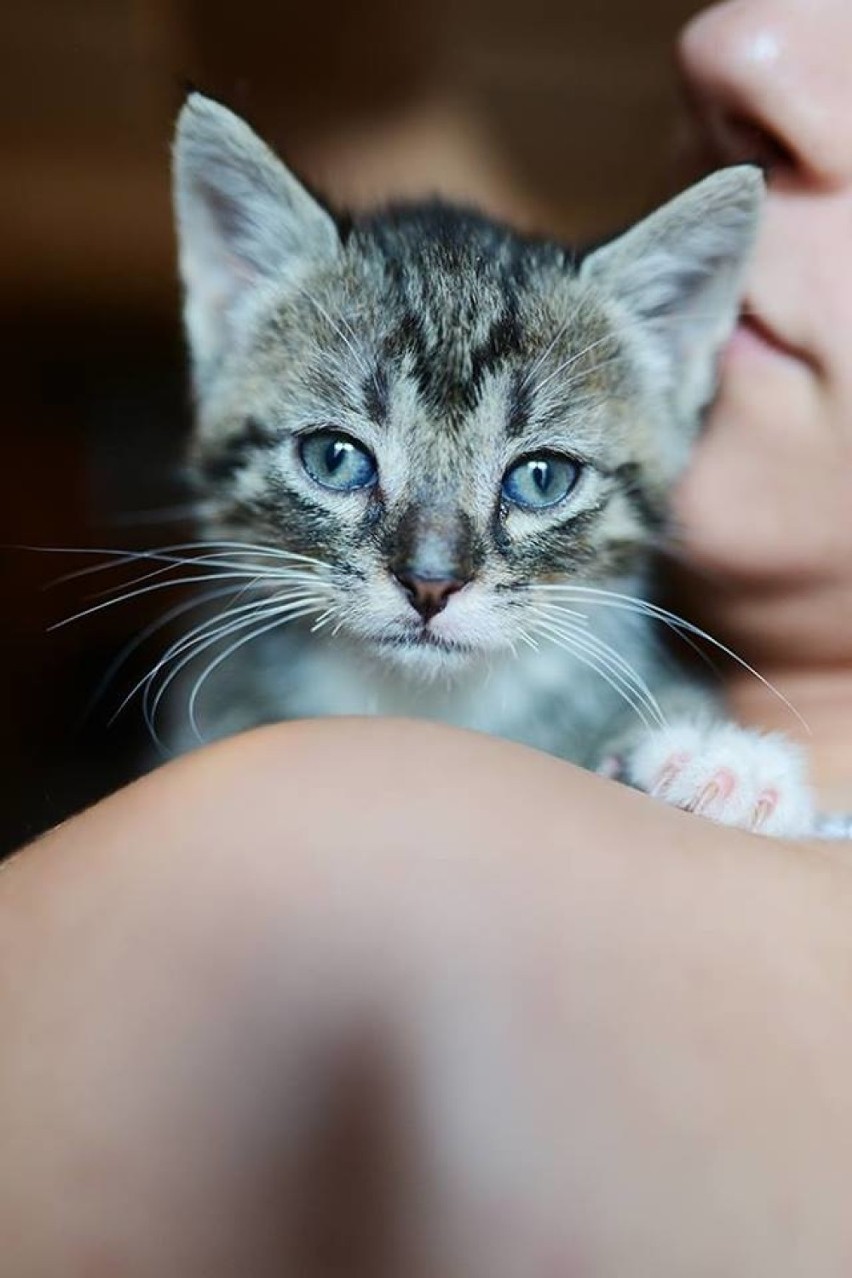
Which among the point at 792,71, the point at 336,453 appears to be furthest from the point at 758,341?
the point at 336,453

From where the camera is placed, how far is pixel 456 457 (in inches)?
36.9

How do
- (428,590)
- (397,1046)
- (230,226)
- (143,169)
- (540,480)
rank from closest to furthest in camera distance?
(397,1046) → (428,590) → (540,480) → (230,226) → (143,169)

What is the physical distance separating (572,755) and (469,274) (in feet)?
1.35

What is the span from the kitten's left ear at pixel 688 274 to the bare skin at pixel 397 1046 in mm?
578

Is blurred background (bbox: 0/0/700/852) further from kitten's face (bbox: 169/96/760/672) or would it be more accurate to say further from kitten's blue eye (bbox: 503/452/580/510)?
kitten's blue eye (bbox: 503/452/580/510)

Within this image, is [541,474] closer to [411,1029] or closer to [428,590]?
[428,590]

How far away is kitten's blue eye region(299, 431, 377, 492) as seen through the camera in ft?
3.15

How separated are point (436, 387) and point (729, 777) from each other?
36 centimetres

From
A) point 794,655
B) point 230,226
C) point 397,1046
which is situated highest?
point 230,226

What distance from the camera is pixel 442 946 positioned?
0.55 meters

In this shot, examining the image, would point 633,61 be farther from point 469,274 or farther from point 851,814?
point 851,814

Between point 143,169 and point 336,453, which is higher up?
point 143,169

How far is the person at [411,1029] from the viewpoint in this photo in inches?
20.0

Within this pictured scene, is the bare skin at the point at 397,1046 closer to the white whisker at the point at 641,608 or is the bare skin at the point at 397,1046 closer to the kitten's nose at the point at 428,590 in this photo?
the kitten's nose at the point at 428,590
